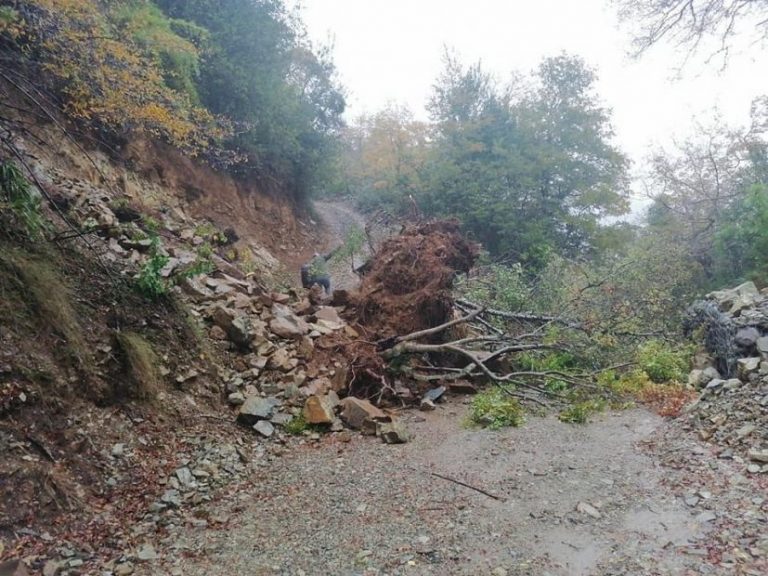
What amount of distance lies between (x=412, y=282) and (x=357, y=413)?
2850mm

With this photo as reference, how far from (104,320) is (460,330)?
4.89 meters

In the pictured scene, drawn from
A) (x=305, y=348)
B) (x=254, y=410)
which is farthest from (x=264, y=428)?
(x=305, y=348)

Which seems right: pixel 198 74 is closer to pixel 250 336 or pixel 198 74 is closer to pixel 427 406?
pixel 250 336

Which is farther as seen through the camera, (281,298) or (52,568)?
(281,298)

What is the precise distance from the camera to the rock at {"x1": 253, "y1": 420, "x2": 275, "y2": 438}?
4.20 metres

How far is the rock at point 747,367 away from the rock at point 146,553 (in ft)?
18.9

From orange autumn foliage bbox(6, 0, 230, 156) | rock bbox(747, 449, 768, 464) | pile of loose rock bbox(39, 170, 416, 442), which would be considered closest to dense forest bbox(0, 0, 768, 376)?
orange autumn foliage bbox(6, 0, 230, 156)

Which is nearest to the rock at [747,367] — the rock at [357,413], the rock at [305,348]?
the rock at [357,413]

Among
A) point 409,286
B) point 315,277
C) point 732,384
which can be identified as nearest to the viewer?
point 732,384

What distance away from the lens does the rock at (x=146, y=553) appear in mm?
2426

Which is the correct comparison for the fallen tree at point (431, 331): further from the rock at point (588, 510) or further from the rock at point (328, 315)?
the rock at point (588, 510)

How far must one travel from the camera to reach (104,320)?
12.6 ft

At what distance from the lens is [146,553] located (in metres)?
2.47

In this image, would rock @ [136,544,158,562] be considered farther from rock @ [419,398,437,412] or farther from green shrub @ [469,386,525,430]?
rock @ [419,398,437,412]
